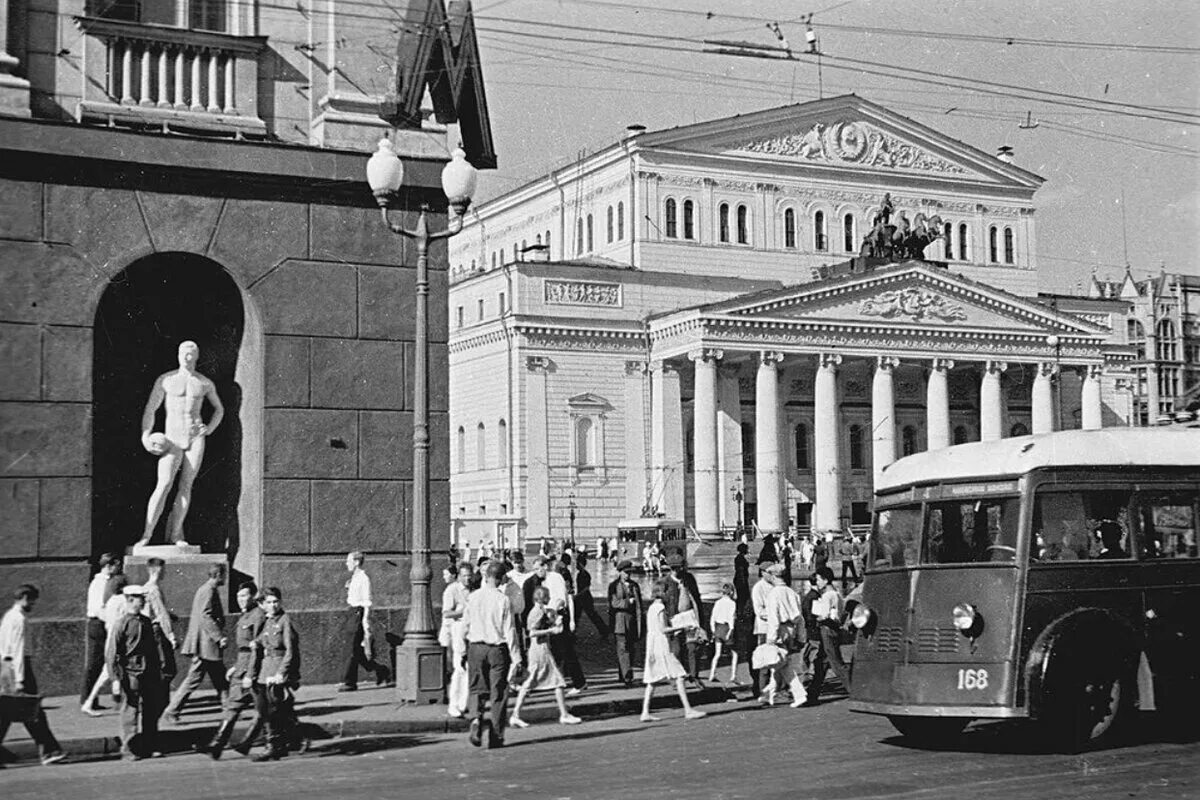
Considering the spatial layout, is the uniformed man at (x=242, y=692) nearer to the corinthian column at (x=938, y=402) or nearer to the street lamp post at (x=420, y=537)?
the street lamp post at (x=420, y=537)

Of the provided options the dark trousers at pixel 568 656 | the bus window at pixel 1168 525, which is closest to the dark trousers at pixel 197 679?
the dark trousers at pixel 568 656

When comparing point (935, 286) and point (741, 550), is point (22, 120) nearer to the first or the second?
point (741, 550)

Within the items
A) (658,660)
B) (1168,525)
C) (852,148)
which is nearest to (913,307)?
(852,148)

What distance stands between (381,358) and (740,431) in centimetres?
5688

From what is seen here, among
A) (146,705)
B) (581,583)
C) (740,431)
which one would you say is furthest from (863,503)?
(146,705)

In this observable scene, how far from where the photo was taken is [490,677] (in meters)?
14.4

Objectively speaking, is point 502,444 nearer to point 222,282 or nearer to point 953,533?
point 222,282

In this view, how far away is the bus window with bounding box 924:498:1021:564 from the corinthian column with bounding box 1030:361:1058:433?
67.4 m

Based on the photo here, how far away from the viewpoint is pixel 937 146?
83625 mm

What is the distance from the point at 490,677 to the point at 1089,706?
17.1 feet

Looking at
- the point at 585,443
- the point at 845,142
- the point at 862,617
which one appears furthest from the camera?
the point at 845,142

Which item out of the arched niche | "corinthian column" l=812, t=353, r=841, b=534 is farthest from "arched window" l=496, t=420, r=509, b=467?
the arched niche

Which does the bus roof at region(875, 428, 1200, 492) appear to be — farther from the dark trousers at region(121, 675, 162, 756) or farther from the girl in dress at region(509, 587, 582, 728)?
the dark trousers at region(121, 675, 162, 756)

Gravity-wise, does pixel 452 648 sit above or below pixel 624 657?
above
